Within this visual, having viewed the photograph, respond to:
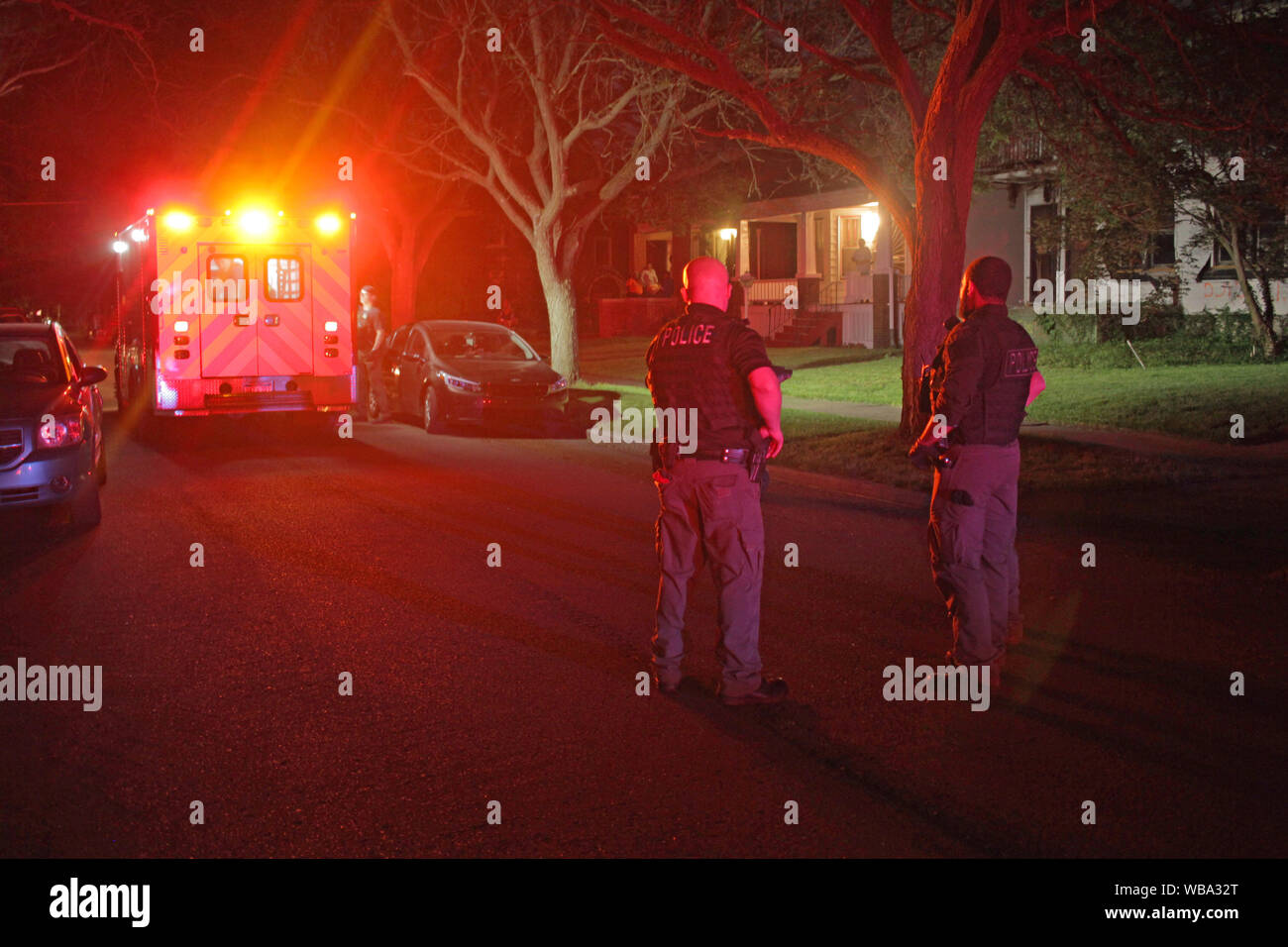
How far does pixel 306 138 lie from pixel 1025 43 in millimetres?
21232

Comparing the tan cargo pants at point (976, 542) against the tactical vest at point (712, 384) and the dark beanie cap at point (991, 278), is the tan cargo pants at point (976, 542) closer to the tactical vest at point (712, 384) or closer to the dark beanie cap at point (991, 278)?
the dark beanie cap at point (991, 278)

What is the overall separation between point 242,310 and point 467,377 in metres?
3.13

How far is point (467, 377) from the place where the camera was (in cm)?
1788

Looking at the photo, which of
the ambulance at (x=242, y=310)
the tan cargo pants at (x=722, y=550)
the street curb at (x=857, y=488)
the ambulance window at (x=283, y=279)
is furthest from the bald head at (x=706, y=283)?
the ambulance window at (x=283, y=279)

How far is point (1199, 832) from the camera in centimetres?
452

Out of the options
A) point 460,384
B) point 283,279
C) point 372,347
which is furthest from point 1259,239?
point 283,279

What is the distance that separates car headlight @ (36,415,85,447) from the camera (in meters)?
10.2

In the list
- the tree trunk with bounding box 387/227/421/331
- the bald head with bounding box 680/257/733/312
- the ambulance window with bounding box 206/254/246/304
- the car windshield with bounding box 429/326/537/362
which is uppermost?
the tree trunk with bounding box 387/227/421/331

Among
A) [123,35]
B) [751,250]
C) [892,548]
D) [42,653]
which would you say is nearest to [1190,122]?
[892,548]

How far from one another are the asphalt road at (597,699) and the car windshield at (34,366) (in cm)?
123

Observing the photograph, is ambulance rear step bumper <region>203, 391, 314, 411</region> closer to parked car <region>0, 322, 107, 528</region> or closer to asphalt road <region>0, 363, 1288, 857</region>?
parked car <region>0, 322, 107, 528</region>

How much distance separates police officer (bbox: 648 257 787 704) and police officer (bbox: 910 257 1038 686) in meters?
0.97

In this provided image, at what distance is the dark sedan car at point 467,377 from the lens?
17781mm

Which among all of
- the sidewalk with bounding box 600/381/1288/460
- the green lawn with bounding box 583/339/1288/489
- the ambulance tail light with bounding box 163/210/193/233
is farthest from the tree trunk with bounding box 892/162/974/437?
the ambulance tail light with bounding box 163/210/193/233
